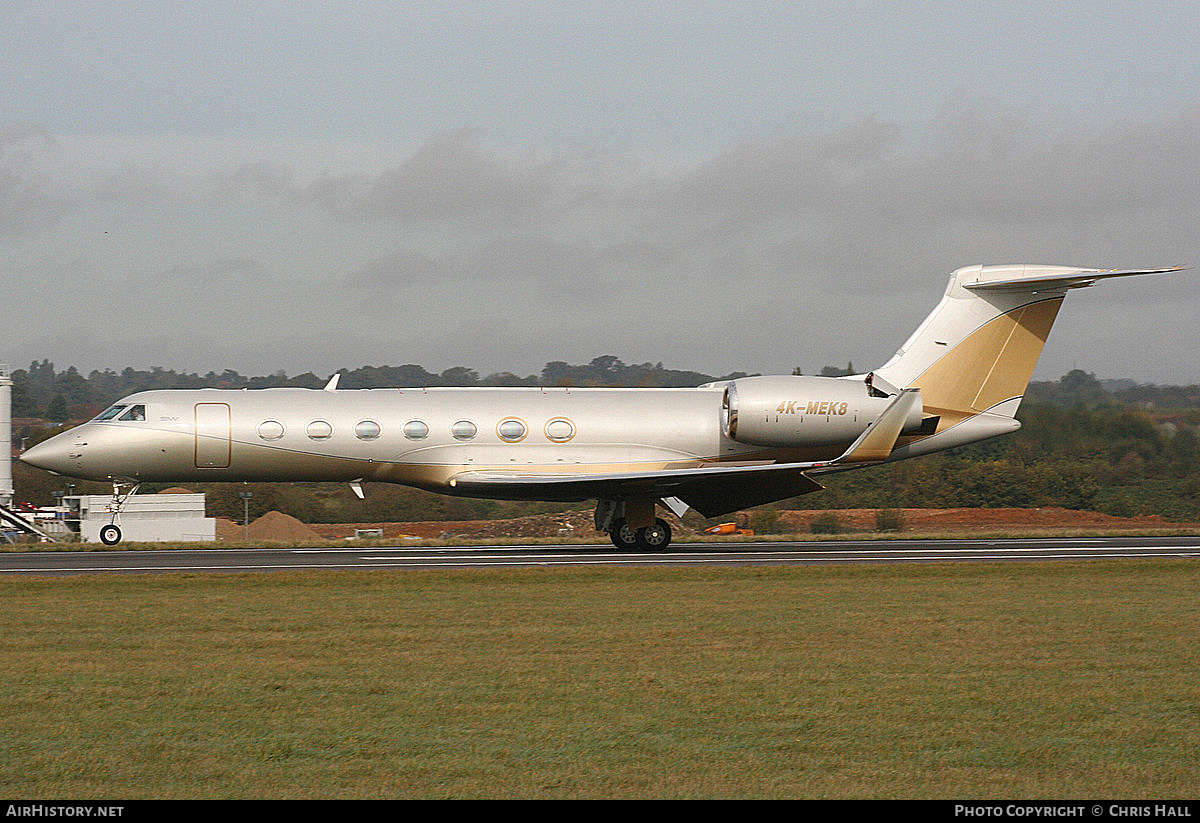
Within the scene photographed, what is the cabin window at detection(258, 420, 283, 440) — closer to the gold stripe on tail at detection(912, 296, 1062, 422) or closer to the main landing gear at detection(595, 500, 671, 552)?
the main landing gear at detection(595, 500, 671, 552)

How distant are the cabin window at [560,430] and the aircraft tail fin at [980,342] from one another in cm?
792

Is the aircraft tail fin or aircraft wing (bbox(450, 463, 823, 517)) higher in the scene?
the aircraft tail fin

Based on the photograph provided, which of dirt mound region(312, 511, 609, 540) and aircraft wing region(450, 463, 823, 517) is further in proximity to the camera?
dirt mound region(312, 511, 609, 540)

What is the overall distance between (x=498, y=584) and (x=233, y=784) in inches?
456

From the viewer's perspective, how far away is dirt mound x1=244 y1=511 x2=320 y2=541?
143ft

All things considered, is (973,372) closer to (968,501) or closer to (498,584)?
(498,584)

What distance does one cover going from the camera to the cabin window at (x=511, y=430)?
2611 centimetres

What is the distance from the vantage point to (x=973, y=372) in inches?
1108

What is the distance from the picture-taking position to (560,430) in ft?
86.4

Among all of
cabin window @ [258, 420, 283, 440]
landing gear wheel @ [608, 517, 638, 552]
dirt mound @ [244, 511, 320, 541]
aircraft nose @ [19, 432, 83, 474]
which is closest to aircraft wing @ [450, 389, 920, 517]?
landing gear wheel @ [608, 517, 638, 552]

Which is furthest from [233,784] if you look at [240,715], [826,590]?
[826,590]

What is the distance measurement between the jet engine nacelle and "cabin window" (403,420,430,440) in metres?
6.69

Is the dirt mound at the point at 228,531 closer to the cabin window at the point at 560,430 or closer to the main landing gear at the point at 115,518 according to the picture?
the main landing gear at the point at 115,518

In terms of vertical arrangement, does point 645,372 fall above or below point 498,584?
above
